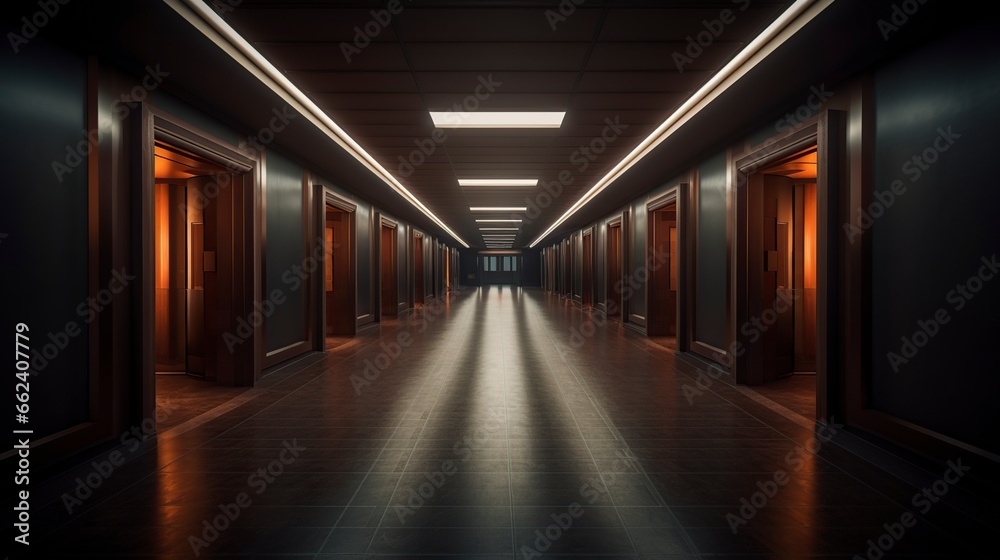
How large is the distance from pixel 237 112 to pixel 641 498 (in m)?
5.19

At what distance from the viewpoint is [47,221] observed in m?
3.01

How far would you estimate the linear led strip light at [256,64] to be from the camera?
306 centimetres

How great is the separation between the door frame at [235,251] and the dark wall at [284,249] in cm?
38

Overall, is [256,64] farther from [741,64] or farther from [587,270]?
[587,270]

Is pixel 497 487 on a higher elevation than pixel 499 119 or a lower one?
lower

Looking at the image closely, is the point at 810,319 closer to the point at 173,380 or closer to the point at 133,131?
the point at 133,131

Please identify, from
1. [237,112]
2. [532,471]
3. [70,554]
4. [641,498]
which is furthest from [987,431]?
[237,112]

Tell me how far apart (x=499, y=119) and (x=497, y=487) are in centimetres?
426

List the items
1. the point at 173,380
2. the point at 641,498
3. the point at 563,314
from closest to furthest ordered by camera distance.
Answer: the point at 641,498 < the point at 173,380 < the point at 563,314

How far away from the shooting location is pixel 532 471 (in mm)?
2980

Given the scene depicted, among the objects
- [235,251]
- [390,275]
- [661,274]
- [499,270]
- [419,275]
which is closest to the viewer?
[235,251]

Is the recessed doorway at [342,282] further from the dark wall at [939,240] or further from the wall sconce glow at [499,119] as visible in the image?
the dark wall at [939,240]

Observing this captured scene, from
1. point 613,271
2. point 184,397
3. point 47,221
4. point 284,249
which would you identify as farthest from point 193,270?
point 613,271

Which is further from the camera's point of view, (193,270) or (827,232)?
(193,270)
